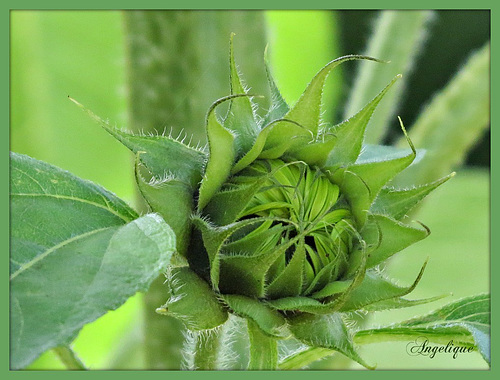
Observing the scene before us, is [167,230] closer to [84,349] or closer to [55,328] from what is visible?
[55,328]

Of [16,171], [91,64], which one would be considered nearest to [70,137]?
[91,64]

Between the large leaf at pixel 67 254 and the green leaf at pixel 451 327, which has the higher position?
the large leaf at pixel 67 254

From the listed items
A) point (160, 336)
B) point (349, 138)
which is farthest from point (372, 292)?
point (160, 336)

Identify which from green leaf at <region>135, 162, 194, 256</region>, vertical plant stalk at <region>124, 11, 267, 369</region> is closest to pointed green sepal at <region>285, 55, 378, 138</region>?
green leaf at <region>135, 162, 194, 256</region>

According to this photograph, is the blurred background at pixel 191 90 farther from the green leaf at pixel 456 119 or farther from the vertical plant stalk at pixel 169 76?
the green leaf at pixel 456 119

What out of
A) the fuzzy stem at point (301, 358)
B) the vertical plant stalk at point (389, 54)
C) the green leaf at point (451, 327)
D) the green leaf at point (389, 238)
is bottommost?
the fuzzy stem at point (301, 358)

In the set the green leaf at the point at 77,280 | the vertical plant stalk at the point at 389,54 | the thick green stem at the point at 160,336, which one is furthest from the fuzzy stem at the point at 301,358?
the vertical plant stalk at the point at 389,54
